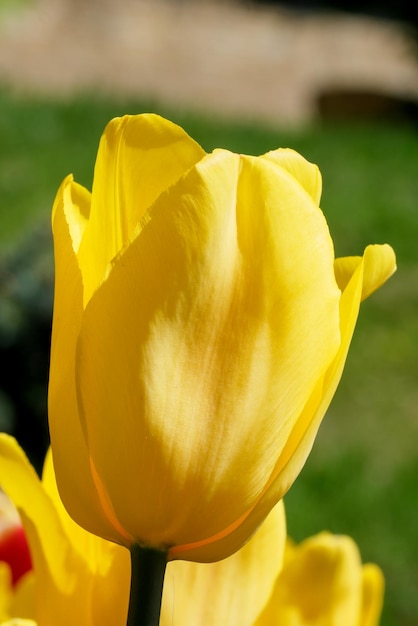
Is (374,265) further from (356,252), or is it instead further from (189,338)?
(356,252)

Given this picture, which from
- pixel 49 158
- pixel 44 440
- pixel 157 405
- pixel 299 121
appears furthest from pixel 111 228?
pixel 299 121

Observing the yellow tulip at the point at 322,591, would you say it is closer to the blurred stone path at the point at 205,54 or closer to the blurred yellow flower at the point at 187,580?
the blurred yellow flower at the point at 187,580

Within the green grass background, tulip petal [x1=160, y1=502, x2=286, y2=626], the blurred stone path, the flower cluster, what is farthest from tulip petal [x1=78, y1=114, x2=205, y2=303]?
the blurred stone path

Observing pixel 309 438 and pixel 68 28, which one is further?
pixel 68 28

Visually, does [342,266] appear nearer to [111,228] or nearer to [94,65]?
[111,228]

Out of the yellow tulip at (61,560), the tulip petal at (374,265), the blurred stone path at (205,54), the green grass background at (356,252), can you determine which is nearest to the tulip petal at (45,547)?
the yellow tulip at (61,560)

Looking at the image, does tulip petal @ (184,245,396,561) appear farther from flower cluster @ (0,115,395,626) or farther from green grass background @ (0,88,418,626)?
green grass background @ (0,88,418,626)
